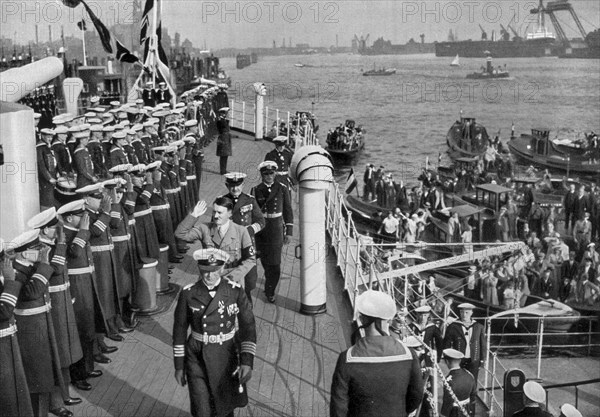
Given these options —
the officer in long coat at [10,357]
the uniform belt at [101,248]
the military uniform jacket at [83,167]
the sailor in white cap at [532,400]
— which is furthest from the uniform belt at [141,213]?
the sailor in white cap at [532,400]

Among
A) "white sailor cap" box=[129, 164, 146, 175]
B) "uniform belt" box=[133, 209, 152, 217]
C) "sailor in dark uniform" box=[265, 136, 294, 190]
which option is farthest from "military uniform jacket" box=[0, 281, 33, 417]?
"sailor in dark uniform" box=[265, 136, 294, 190]

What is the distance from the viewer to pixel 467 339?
7.38 m

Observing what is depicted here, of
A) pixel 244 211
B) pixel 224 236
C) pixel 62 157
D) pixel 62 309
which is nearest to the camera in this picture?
pixel 62 309

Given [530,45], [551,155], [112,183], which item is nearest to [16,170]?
[112,183]

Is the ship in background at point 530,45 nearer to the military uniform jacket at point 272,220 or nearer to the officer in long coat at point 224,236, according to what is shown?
the military uniform jacket at point 272,220

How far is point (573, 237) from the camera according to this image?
24281mm

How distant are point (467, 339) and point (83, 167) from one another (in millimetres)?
4908

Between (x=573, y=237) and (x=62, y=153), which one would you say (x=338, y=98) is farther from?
(x=62, y=153)

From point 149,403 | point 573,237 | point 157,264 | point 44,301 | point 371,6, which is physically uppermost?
point 371,6

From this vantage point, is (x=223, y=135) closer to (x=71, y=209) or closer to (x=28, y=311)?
(x=71, y=209)

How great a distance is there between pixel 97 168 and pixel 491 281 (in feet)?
37.1

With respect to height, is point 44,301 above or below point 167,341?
above

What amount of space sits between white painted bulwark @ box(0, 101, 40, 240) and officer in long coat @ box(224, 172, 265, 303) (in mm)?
2594

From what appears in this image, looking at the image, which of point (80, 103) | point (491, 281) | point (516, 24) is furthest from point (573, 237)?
point (516, 24)
